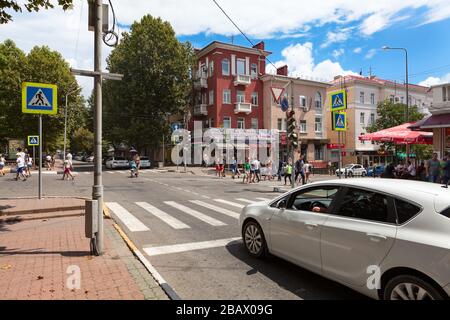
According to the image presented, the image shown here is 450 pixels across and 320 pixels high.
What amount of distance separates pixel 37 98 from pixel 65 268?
6.01m

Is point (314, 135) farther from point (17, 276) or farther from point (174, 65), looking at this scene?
point (17, 276)

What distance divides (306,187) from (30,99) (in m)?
7.93

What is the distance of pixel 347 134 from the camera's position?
4697cm

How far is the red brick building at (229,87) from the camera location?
38.4 meters

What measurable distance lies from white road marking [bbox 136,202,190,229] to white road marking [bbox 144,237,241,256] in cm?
153

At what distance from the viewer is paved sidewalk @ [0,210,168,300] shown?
3.95 m

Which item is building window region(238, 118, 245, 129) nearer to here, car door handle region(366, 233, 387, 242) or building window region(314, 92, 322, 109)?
building window region(314, 92, 322, 109)

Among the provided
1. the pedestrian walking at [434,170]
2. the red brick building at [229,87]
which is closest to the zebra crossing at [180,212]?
the pedestrian walking at [434,170]

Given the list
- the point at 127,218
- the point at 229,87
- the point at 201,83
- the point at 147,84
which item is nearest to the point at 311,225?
the point at 127,218

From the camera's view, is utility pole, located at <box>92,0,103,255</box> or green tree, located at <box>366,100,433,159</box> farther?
green tree, located at <box>366,100,433,159</box>

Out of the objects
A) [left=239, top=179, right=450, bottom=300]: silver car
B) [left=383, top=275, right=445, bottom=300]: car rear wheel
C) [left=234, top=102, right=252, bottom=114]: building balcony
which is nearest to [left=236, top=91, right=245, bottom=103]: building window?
[left=234, top=102, right=252, bottom=114]: building balcony

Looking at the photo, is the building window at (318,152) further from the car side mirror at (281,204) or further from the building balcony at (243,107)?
the car side mirror at (281,204)

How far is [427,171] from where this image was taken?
593 inches

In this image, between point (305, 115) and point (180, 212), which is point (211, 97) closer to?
point (305, 115)
